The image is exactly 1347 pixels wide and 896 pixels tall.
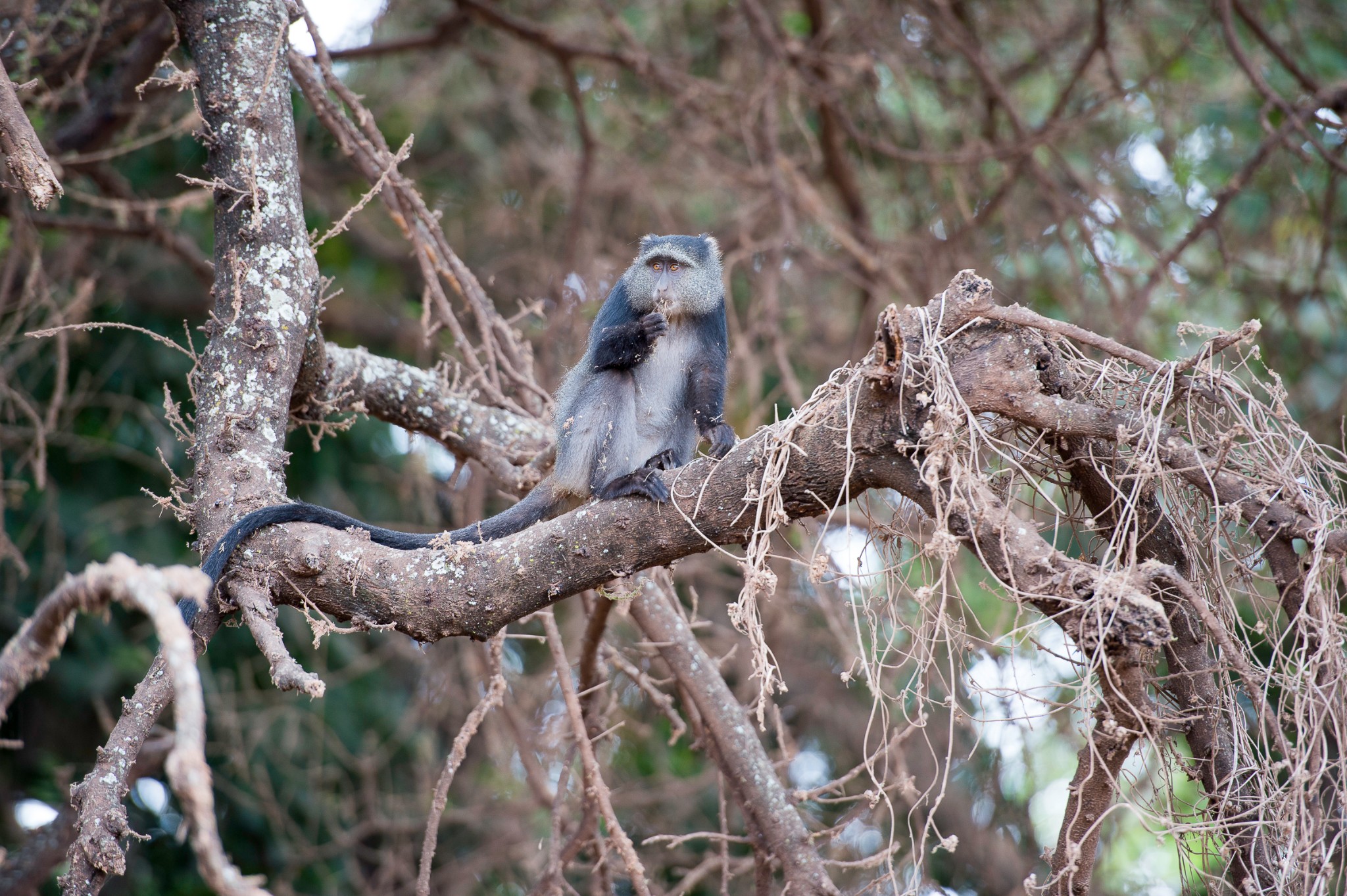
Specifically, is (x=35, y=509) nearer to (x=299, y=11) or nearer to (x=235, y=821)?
(x=235, y=821)

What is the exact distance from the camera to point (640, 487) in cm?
276

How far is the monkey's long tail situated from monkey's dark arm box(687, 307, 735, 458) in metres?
0.59

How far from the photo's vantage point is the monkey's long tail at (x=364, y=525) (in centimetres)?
266

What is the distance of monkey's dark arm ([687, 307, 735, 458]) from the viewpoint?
3791mm

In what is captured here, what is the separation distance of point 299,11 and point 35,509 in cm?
407

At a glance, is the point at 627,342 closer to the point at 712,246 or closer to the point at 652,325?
the point at 652,325

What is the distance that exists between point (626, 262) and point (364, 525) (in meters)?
3.50

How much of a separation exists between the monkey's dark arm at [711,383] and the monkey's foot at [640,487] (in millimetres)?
741

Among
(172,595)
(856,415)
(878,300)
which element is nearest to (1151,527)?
(856,415)

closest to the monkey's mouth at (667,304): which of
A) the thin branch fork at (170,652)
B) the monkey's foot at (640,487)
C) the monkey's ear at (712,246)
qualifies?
the monkey's ear at (712,246)

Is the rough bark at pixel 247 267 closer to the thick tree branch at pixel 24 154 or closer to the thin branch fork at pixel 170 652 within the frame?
the thick tree branch at pixel 24 154

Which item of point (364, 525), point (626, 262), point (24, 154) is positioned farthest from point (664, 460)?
point (626, 262)

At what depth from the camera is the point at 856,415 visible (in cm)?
235

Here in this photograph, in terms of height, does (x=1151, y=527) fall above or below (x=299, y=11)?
below
